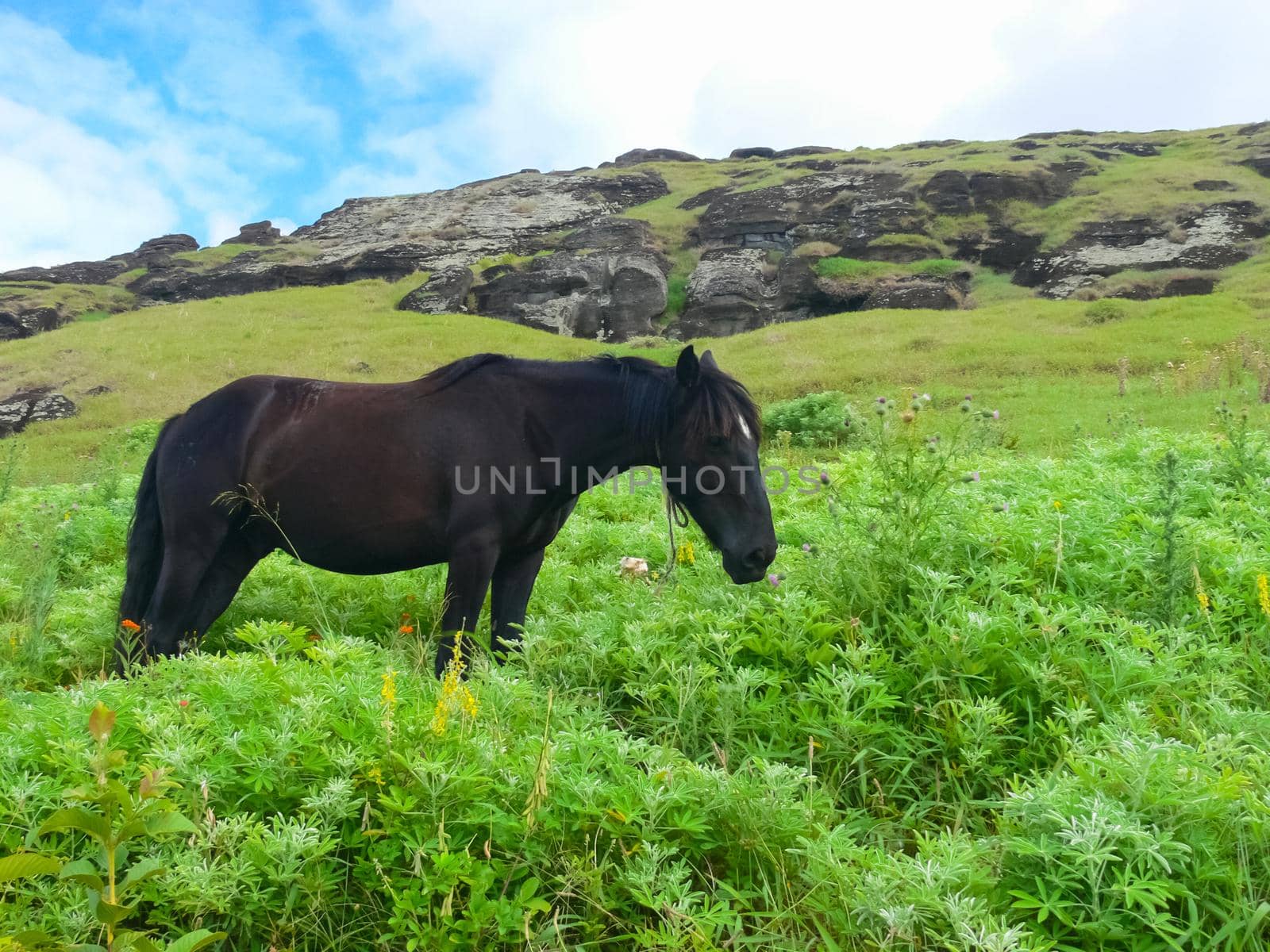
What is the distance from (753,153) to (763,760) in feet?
366

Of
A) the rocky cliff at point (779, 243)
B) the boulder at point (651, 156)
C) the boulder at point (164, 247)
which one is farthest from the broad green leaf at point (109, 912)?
the boulder at point (651, 156)

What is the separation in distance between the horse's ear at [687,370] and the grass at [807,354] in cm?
874

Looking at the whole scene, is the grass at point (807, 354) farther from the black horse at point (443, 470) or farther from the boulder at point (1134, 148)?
the boulder at point (1134, 148)

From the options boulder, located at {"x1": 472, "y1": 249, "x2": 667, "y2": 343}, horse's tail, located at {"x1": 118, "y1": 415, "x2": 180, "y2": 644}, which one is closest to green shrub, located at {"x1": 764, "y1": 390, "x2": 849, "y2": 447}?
horse's tail, located at {"x1": 118, "y1": 415, "x2": 180, "y2": 644}

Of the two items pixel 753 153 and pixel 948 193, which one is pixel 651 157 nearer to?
pixel 753 153

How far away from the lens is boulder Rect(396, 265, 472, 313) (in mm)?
43906

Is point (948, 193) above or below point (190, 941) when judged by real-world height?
above

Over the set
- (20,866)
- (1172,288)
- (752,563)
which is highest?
(1172,288)

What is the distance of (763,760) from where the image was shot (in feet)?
8.36

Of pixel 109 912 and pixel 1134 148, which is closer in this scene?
pixel 109 912

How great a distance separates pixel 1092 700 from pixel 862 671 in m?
0.92

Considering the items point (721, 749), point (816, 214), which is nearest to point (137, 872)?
point (721, 749)

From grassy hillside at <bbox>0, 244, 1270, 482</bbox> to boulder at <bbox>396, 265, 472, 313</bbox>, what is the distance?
2.12 m

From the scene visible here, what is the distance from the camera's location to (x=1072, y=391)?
59.7 ft
